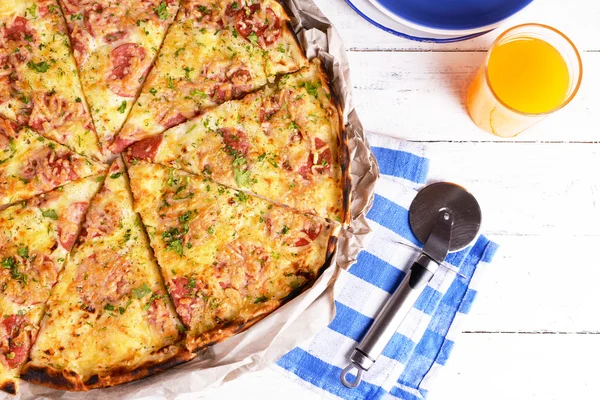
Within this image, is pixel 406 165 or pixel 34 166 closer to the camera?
pixel 34 166

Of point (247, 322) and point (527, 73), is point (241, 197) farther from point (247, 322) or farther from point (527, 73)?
point (527, 73)

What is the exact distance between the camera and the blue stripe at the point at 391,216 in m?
4.27

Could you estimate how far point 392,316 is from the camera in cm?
406

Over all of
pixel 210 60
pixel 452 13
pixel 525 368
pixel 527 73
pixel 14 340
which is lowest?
pixel 525 368

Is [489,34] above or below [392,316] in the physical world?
above

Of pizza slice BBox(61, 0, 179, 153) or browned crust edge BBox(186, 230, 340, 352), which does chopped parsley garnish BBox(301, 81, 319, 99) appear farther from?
pizza slice BBox(61, 0, 179, 153)

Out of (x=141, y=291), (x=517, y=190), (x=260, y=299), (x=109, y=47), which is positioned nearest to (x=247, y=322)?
(x=260, y=299)

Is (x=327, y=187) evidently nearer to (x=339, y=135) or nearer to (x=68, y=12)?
(x=339, y=135)

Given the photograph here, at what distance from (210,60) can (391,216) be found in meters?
1.47

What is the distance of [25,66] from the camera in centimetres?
389

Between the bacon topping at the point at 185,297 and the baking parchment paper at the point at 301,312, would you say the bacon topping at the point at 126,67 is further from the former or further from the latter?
the bacon topping at the point at 185,297

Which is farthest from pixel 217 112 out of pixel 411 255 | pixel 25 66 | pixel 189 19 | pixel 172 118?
pixel 411 255

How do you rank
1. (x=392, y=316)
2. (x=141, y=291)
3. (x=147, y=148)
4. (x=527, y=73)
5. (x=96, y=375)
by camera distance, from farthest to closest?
(x=527, y=73) → (x=392, y=316) → (x=147, y=148) → (x=141, y=291) → (x=96, y=375)

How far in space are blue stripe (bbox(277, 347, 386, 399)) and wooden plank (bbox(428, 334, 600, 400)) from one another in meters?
0.52
